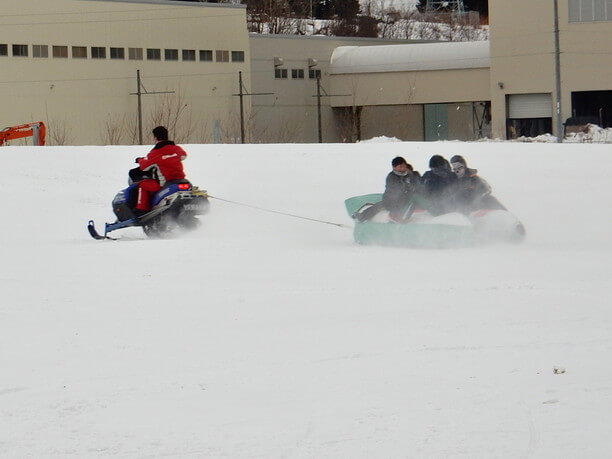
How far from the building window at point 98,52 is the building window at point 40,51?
8.55ft

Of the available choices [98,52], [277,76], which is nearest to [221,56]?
[277,76]

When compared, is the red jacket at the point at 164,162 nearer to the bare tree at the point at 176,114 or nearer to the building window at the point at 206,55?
the bare tree at the point at 176,114

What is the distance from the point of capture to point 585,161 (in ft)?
78.2

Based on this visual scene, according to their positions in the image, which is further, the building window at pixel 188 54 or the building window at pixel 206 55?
the building window at pixel 206 55

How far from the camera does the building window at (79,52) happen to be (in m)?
57.1

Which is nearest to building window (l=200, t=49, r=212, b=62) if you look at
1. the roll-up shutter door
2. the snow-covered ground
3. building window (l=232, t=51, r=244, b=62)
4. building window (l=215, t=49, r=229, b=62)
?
building window (l=215, t=49, r=229, b=62)

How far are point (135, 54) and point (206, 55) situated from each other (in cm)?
477

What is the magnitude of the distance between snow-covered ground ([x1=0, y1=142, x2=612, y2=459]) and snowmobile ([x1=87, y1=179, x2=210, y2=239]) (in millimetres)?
360

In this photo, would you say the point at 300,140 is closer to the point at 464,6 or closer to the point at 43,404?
the point at 464,6

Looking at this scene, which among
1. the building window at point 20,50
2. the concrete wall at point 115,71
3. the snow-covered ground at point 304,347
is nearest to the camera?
the snow-covered ground at point 304,347

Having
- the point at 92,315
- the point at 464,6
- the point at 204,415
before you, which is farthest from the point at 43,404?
the point at 464,6

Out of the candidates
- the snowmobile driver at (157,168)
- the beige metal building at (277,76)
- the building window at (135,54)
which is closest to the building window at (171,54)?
the beige metal building at (277,76)

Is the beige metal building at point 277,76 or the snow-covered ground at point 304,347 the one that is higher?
the beige metal building at point 277,76

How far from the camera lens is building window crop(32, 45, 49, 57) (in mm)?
55500
